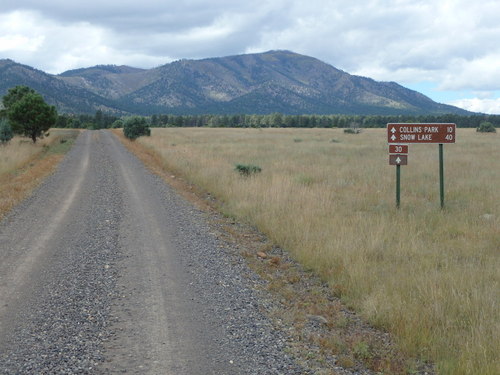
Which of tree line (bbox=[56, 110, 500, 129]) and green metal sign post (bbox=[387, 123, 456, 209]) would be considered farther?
tree line (bbox=[56, 110, 500, 129])

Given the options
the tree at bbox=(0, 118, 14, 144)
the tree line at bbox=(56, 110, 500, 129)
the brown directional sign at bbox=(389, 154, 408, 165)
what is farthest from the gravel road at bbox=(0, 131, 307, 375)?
the tree line at bbox=(56, 110, 500, 129)

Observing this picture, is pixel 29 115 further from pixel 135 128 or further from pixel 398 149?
pixel 398 149

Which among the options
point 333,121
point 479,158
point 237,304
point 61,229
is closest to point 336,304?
point 237,304

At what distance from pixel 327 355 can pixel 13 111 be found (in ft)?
133

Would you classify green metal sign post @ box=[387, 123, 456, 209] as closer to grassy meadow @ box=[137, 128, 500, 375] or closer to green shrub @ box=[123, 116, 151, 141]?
grassy meadow @ box=[137, 128, 500, 375]

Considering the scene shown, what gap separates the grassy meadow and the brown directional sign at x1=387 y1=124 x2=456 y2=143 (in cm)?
A: 184

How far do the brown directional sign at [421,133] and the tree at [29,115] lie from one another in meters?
34.4

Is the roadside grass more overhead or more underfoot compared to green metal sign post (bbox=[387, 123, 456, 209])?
more underfoot

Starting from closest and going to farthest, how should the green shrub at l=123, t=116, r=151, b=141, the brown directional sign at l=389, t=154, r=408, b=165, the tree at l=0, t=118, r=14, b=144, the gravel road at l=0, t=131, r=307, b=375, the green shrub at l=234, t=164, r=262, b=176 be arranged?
the gravel road at l=0, t=131, r=307, b=375 < the brown directional sign at l=389, t=154, r=408, b=165 < the green shrub at l=234, t=164, r=262, b=176 < the tree at l=0, t=118, r=14, b=144 < the green shrub at l=123, t=116, r=151, b=141

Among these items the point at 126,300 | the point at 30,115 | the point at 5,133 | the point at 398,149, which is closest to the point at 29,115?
the point at 30,115

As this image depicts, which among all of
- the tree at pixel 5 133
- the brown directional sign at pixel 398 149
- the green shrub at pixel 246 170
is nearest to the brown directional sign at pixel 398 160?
the brown directional sign at pixel 398 149

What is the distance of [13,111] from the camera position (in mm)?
38281

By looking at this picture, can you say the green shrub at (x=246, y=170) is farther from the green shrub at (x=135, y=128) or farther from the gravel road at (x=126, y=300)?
the green shrub at (x=135, y=128)

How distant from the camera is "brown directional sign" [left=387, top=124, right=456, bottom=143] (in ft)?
40.4
